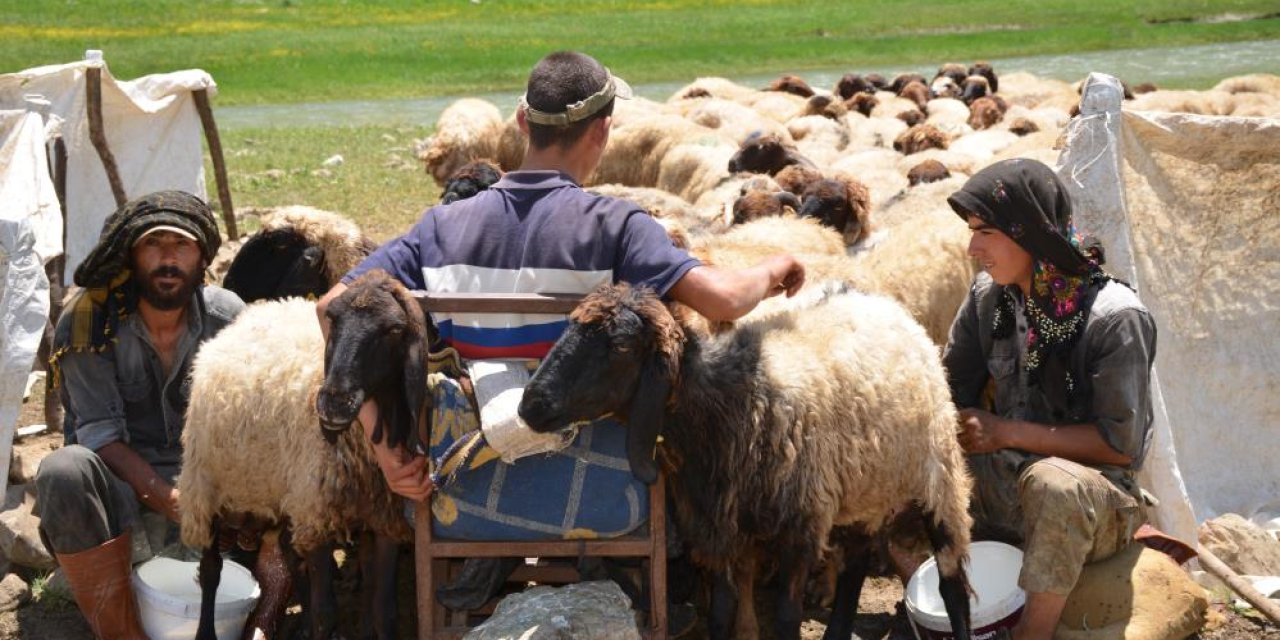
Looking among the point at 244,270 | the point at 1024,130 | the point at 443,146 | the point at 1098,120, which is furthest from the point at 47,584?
the point at 1024,130

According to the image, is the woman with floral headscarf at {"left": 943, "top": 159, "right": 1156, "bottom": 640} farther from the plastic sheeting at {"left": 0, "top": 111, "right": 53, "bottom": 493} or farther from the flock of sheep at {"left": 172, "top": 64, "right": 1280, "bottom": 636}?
the plastic sheeting at {"left": 0, "top": 111, "right": 53, "bottom": 493}

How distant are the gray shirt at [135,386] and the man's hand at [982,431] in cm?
292

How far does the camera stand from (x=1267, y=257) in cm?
598

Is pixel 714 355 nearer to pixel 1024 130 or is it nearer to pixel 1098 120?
pixel 1098 120

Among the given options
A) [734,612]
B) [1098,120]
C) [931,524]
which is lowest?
[734,612]

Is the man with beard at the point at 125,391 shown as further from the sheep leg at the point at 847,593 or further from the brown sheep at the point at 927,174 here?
Result: the brown sheep at the point at 927,174

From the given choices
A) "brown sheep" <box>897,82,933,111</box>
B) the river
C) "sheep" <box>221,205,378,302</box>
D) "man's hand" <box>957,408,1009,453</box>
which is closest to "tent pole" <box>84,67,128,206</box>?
"sheep" <box>221,205,378,302</box>

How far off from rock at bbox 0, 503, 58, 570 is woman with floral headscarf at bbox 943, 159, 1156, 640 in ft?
12.8

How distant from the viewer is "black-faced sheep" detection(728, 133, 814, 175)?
1188cm

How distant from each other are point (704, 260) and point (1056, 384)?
2.03 m

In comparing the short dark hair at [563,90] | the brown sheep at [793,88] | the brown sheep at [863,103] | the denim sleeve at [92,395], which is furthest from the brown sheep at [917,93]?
the short dark hair at [563,90]

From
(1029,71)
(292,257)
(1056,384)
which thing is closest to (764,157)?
(292,257)

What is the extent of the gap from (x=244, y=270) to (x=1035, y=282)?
11.4 feet

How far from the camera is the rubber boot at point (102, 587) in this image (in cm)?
486
